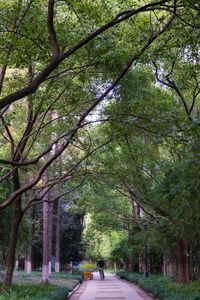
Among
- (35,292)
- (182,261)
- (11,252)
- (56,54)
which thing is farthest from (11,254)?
(56,54)

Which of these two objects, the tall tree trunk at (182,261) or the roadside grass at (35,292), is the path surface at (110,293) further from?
the tall tree trunk at (182,261)

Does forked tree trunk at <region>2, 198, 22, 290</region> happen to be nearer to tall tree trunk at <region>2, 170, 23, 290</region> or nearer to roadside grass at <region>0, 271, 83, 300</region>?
tall tree trunk at <region>2, 170, 23, 290</region>

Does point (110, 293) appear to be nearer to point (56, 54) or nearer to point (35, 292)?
point (35, 292)

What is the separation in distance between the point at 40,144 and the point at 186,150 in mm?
10867

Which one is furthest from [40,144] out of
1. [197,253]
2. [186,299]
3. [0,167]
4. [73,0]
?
[197,253]

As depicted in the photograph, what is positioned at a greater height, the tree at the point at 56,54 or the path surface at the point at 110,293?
the tree at the point at 56,54

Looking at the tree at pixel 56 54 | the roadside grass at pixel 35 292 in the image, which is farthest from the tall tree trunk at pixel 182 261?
the tree at pixel 56 54

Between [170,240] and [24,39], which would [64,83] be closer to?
[24,39]

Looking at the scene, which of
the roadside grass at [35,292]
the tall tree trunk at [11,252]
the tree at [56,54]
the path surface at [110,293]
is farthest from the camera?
the path surface at [110,293]

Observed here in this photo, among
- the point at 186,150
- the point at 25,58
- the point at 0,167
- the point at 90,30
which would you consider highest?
the point at 90,30

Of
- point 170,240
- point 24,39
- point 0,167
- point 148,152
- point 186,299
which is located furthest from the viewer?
point 170,240

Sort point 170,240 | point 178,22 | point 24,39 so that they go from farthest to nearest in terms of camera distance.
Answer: point 170,240
point 178,22
point 24,39

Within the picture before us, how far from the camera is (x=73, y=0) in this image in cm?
945

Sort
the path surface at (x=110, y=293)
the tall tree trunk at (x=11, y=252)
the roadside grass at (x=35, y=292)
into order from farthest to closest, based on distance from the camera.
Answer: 1. the path surface at (x=110, y=293)
2. the tall tree trunk at (x=11, y=252)
3. the roadside grass at (x=35, y=292)
